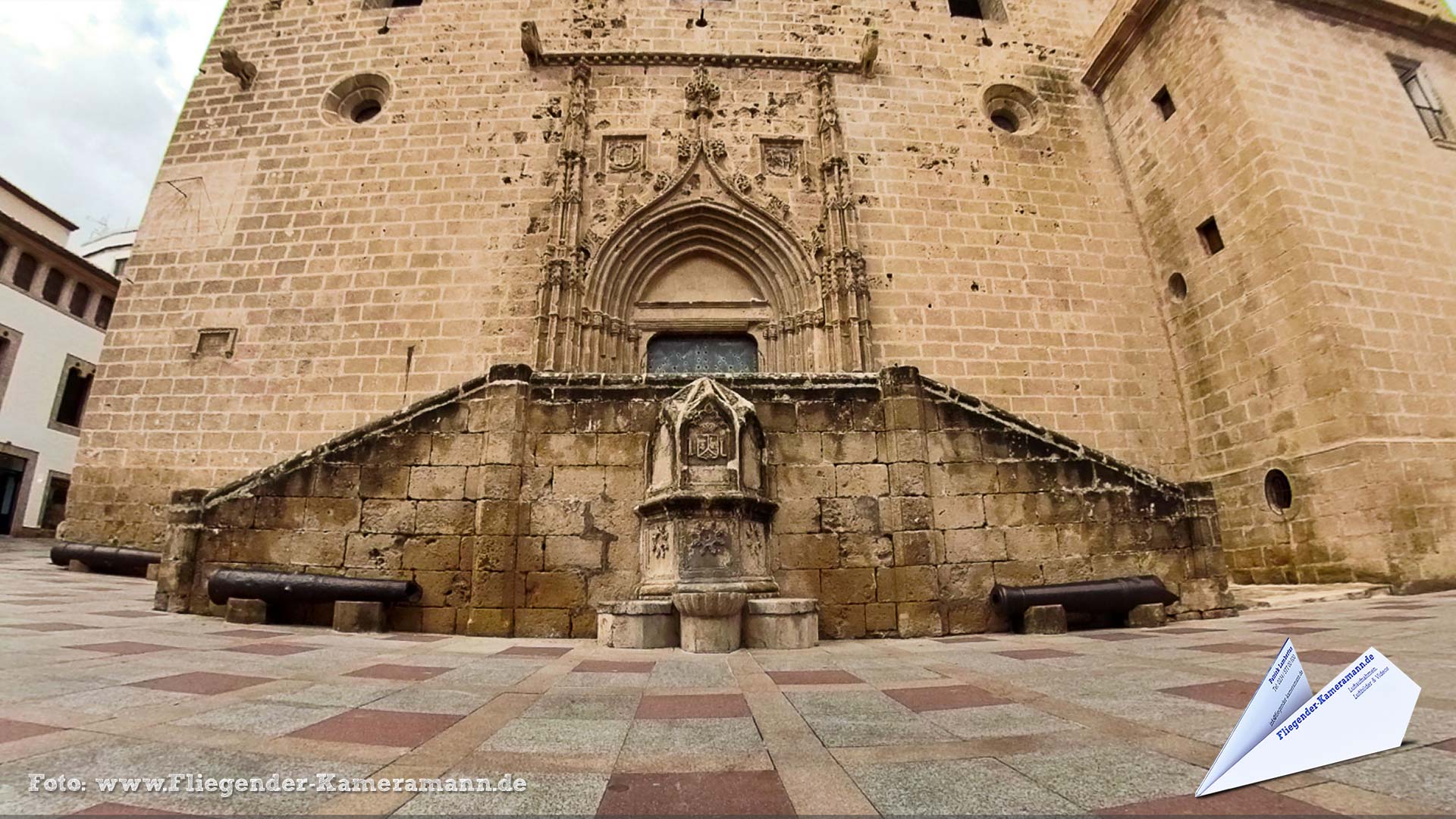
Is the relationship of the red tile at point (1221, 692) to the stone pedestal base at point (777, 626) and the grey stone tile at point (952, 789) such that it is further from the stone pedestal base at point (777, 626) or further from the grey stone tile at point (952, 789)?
the stone pedestal base at point (777, 626)

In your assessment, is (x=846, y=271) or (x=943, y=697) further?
(x=846, y=271)

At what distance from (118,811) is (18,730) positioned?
3.68 ft

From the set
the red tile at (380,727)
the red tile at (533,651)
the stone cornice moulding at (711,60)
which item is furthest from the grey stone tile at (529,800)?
the stone cornice moulding at (711,60)

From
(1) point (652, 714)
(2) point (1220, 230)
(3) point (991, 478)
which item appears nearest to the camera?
(1) point (652, 714)

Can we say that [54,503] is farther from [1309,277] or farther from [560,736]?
[1309,277]

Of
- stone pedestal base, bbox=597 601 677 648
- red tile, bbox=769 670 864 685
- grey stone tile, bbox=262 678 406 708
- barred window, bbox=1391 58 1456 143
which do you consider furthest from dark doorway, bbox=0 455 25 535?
barred window, bbox=1391 58 1456 143

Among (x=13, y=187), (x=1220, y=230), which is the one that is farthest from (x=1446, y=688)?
(x=13, y=187)

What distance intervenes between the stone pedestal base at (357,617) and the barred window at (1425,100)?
17.7 metres

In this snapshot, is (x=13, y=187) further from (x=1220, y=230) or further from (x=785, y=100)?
(x=1220, y=230)

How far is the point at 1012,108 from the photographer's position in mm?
13336

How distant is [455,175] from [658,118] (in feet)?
13.3

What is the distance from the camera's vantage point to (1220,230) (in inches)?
405

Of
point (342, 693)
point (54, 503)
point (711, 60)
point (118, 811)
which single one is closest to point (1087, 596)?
point (342, 693)

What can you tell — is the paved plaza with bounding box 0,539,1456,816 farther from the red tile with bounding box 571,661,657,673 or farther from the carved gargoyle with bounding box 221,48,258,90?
the carved gargoyle with bounding box 221,48,258,90
